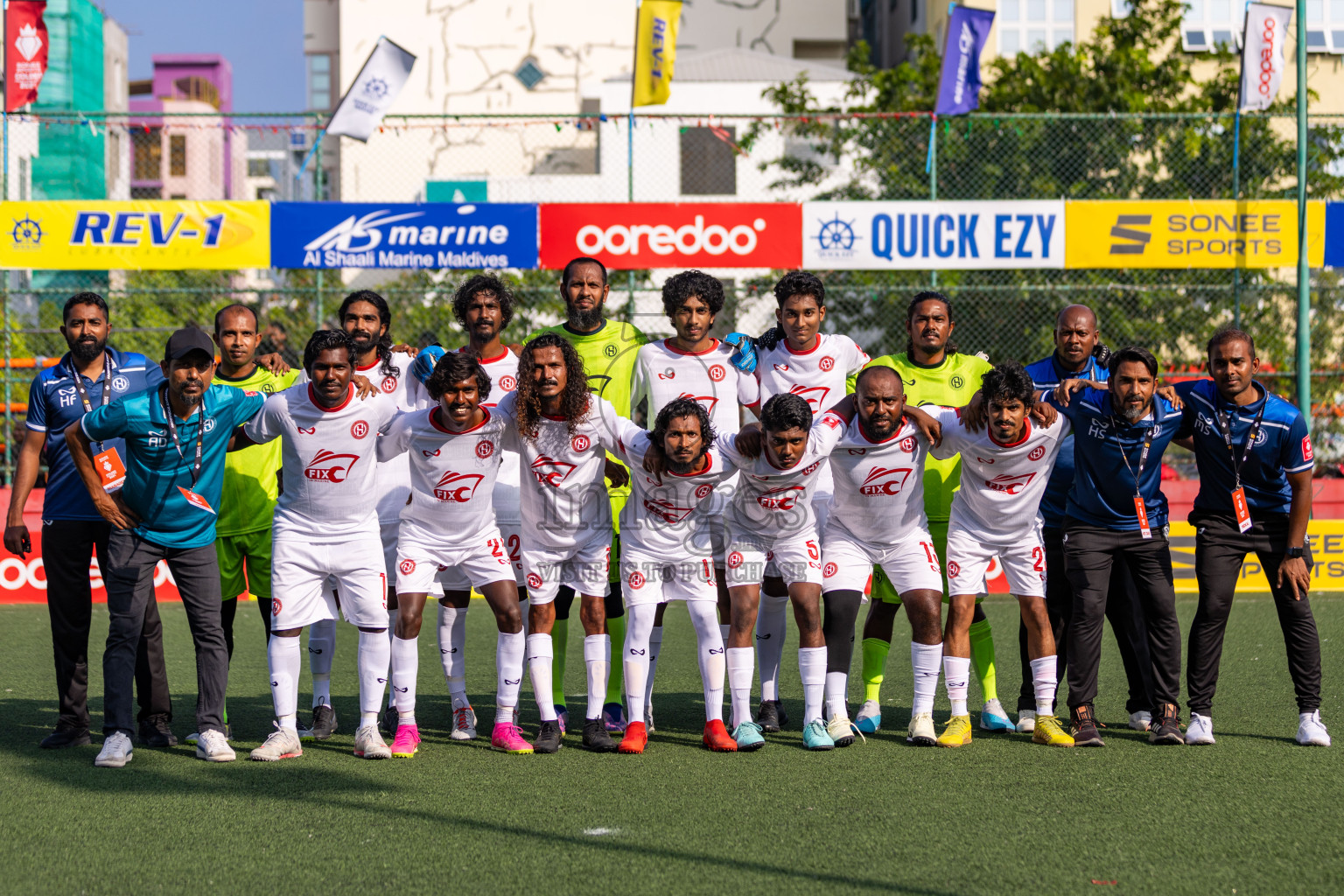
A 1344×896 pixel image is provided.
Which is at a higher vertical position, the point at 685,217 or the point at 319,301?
the point at 685,217

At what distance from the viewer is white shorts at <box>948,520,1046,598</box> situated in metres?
6.10

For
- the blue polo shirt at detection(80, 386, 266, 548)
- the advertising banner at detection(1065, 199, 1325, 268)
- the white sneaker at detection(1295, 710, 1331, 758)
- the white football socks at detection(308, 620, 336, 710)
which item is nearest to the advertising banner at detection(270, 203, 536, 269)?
the advertising banner at detection(1065, 199, 1325, 268)

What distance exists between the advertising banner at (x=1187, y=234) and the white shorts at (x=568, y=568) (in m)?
8.52

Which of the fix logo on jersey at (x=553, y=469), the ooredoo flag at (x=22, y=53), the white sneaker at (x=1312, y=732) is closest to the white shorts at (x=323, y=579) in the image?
the fix logo on jersey at (x=553, y=469)

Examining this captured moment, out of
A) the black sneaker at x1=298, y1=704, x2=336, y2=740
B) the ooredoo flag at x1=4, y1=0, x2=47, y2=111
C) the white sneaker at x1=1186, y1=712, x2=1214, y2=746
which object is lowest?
the black sneaker at x1=298, y1=704, x2=336, y2=740

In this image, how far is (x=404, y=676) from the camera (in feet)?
19.5

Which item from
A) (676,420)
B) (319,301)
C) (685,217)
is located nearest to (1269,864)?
(676,420)

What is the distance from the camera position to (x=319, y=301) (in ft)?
42.5

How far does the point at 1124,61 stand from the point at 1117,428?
52.7ft

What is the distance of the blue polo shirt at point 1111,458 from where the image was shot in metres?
5.96

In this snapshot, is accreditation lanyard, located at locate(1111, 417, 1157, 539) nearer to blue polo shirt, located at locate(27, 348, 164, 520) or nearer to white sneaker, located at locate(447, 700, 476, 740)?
white sneaker, located at locate(447, 700, 476, 740)

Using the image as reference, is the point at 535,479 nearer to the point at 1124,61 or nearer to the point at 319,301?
the point at 319,301

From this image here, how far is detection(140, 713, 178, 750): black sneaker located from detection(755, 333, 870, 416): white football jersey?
3153 millimetres

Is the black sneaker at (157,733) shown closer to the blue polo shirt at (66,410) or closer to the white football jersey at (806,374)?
the blue polo shirt at (66,410)
